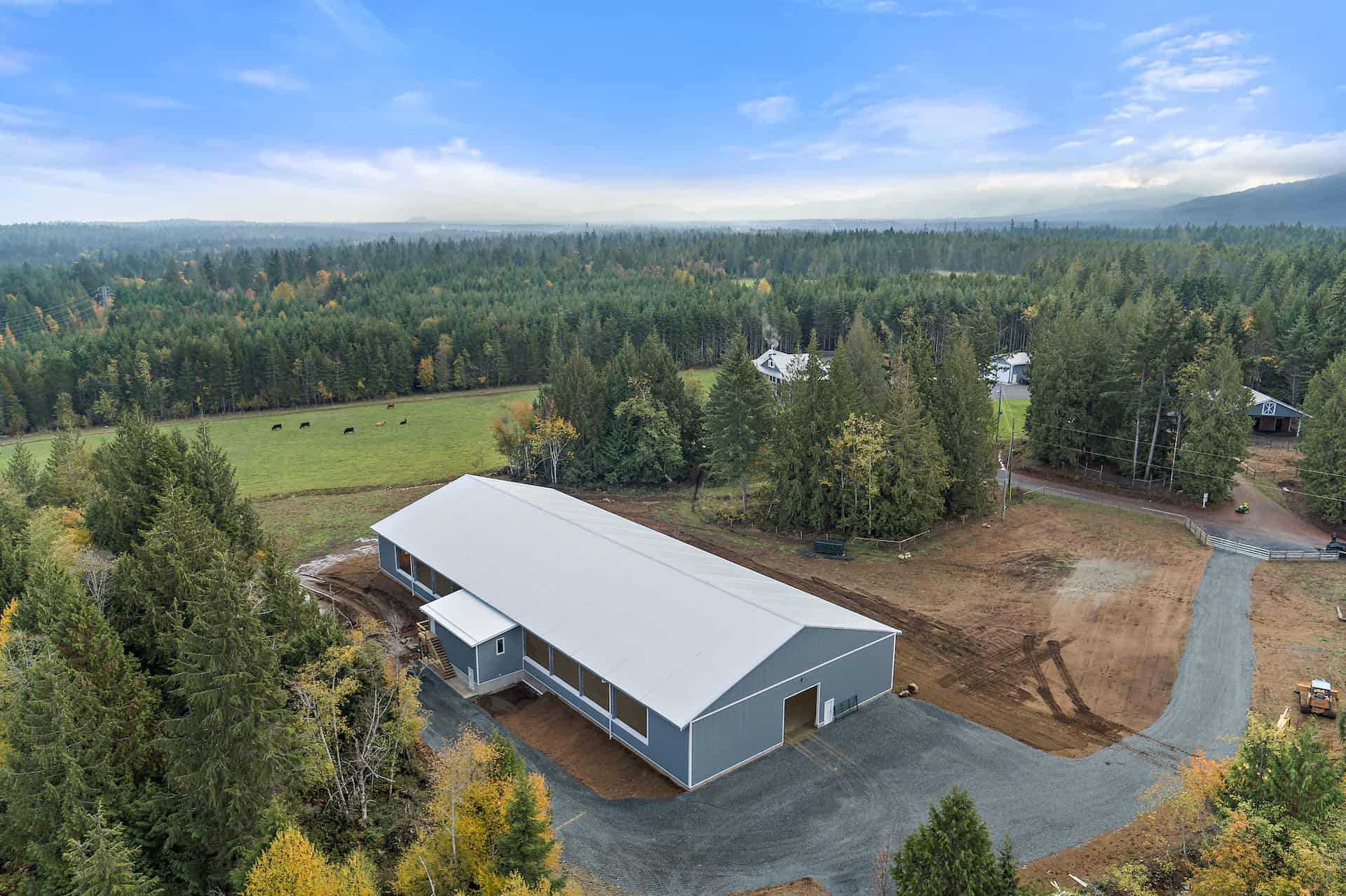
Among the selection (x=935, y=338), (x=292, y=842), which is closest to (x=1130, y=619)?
(x=292, y=842)

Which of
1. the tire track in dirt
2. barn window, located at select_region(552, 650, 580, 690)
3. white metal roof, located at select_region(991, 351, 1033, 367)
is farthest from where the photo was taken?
white metal roof, located at select_region(991, 351, 1033, 367)

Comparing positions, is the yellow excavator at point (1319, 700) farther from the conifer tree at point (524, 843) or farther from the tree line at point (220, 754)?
the conifer tree at point (524, 843)

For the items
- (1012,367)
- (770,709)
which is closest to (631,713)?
(770,709)

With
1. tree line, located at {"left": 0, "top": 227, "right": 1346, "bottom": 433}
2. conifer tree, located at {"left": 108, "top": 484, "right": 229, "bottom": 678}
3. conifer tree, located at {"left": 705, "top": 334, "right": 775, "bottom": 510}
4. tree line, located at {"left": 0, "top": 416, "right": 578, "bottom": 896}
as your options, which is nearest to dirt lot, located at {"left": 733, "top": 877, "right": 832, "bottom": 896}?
tree line, located at {"left": 0, "top": 416, "right": 578, "bottom": 896}

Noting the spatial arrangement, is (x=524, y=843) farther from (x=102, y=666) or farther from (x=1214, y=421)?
(x=1214, y=421)

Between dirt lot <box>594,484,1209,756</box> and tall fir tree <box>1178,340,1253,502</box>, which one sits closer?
dirt lot <box>594,484,1209,756</box>

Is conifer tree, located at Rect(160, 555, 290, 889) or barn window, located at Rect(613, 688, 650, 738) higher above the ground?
conifer tree, located at Rect(160, 555, 290, 889)

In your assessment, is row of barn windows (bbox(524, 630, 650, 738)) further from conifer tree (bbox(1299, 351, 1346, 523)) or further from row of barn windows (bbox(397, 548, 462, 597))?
conifer tree (bbox(1299, 351, 1346, 523))
